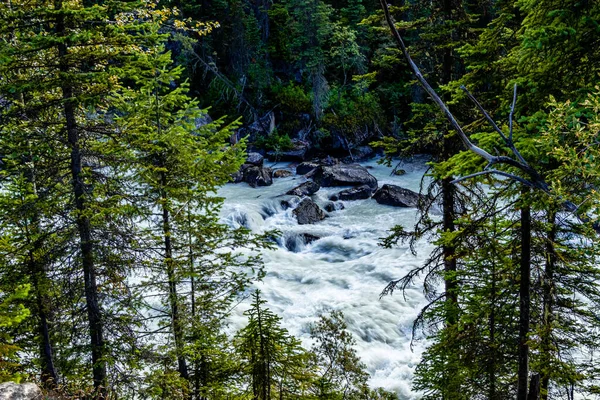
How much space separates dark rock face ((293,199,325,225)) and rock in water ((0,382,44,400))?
1671 centimetres

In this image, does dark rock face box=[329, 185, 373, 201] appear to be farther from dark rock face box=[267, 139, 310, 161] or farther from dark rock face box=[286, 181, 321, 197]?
dark rock face box=[267, 139, 310, 161]

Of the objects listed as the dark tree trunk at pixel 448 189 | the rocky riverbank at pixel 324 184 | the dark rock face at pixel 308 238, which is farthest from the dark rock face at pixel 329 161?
→ the dark tree trunk at pixel 448 189

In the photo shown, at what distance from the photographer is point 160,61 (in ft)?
22.6

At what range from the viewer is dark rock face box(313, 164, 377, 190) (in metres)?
25.1

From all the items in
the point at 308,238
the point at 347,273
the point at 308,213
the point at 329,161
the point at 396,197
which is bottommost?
the point at 347,273

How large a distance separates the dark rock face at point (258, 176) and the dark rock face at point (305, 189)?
8.74 ft

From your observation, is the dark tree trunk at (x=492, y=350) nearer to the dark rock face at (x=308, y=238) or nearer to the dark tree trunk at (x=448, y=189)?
the dark tree trunk at (x=448, y=189)

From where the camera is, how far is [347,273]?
1666cm

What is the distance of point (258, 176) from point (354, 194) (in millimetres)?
6168

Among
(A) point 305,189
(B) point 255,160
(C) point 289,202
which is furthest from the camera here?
(B) point 255,160

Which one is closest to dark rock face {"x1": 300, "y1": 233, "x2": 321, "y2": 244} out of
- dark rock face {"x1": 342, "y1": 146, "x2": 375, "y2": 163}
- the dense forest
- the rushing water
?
the rushing water

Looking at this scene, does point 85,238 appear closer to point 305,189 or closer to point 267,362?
point 267,362

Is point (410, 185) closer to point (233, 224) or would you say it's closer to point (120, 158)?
point (233, 224)

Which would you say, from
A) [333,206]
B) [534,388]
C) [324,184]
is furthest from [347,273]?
[534,388]
